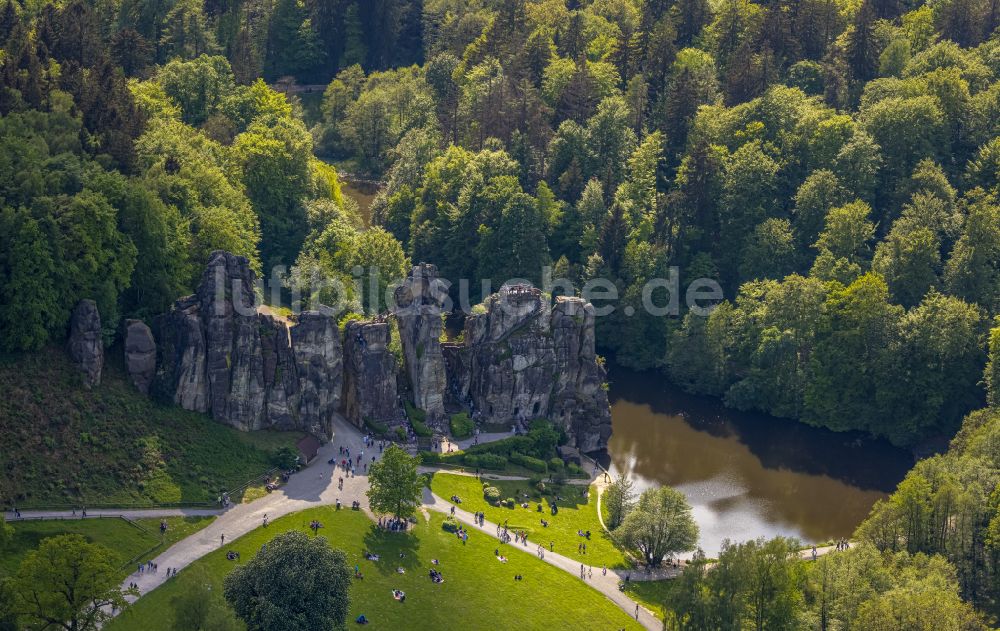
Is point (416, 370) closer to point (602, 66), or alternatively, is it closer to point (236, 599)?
point (236, 599)

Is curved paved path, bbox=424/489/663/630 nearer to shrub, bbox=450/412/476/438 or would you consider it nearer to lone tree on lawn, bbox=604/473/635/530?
lone tree on lawn, bbox=604/473/635/530

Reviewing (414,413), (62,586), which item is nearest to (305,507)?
(414,413)

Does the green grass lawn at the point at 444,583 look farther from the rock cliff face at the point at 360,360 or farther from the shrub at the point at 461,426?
the shrub at the point at 461,426

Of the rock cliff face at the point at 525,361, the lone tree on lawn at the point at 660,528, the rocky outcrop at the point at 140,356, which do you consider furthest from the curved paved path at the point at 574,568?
the rocky outcrop at the point at 140,356

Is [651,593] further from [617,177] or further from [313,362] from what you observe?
[617,177]

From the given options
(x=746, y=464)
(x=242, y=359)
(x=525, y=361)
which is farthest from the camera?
(x=746, y=464)

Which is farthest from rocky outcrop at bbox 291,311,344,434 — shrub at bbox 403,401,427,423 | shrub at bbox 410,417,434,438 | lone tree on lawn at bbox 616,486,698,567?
lone tree on lawn at bbox 616,486,698,567
